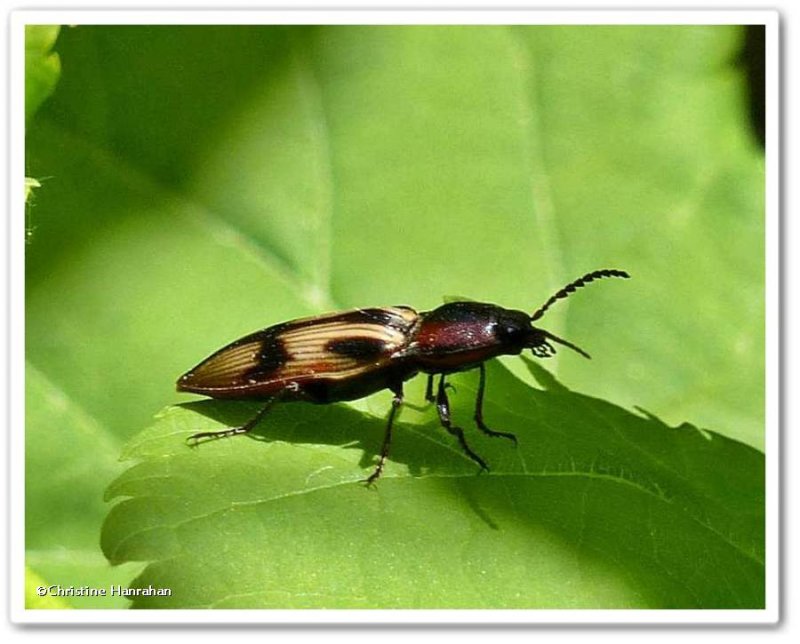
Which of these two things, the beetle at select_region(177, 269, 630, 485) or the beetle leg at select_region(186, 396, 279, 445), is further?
the beetle at select_region(177, 269, 630, 485)

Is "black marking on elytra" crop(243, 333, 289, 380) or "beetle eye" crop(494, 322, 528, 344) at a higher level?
"beetle eye" crop(494, 322, 528, 344)

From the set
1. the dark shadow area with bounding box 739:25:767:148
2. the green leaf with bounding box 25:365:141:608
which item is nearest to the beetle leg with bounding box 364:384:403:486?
the green leaf with bounding box 25:365:141:608

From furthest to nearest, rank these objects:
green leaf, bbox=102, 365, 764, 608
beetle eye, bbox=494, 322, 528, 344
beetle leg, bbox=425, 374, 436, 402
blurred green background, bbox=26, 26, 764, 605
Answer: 1. blurred green background, bbox=26, 26, 764, 605
2. beetle leg, bbox=425, 374, 436, 402
3. beetle eye, bbox=494, 322, 528, 344
4. green leaf, bbox=102, 365, 764, 608

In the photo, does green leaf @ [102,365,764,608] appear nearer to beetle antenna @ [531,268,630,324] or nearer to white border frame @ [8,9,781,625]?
white border frame @ [8,9,781,625]

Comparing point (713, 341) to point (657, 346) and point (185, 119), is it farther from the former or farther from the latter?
point (185, 119)

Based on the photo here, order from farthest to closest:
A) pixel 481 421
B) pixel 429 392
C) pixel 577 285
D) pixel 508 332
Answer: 1. pixel 577 285
2. pixel 429 392
3. pixel 508 332
4. pixel 481 421

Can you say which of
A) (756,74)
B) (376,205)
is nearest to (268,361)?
(376,205)

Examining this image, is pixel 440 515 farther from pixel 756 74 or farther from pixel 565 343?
pixel 756 74
